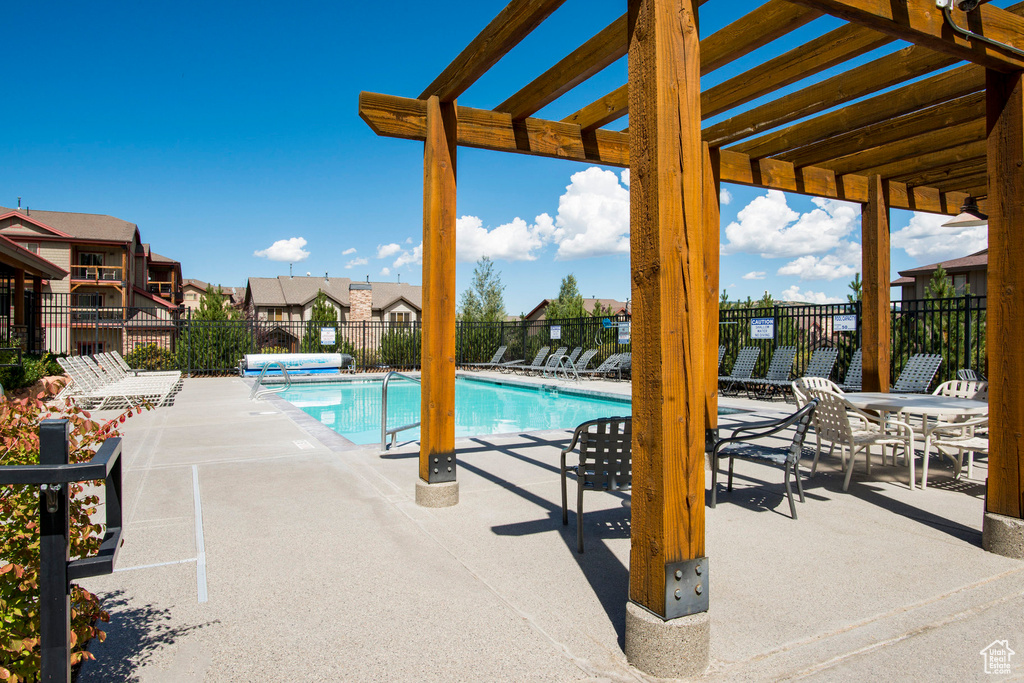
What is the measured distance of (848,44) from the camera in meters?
4.02

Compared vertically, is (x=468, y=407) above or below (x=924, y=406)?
below

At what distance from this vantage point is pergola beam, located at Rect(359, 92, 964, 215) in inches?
177

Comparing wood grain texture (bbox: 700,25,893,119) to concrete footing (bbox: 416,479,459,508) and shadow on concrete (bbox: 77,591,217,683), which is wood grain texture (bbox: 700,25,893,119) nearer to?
concrete footing (bbox: 416,479,459,508)

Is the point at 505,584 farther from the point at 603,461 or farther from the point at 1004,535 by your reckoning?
the point at 1004,535

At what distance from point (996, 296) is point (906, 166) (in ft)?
11.6

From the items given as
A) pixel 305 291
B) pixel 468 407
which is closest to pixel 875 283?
pixel 468 407

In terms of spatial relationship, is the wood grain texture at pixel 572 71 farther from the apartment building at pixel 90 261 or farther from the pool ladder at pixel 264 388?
the apartment building at pixel 90 261

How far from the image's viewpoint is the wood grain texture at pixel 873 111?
448cm

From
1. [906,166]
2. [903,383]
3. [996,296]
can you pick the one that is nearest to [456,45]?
[996,296]

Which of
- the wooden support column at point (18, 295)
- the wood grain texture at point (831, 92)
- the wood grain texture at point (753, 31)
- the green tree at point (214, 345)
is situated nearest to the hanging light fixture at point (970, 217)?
the wood grain texture at point (831, 92)

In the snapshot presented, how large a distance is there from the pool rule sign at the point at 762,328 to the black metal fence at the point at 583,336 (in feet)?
0.07

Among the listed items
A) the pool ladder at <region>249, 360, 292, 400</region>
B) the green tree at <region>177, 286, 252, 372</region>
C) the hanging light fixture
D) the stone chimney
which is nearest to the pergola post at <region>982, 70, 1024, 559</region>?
the hanging light fixture

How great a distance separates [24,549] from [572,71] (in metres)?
3.90

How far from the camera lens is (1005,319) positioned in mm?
3488
